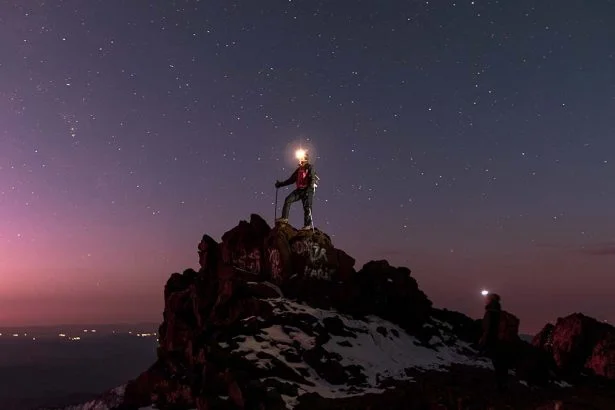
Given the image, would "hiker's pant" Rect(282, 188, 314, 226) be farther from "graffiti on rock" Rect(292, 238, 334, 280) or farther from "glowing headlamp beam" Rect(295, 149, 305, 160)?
"glowing headlamp beam" Rect(295, 149, 305, 160)

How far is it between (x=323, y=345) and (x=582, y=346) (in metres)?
17.8

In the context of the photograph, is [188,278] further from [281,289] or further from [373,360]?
[373,360]

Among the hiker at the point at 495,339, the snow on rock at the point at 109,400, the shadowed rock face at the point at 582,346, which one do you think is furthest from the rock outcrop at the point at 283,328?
the snow on rock at the point at 109,400

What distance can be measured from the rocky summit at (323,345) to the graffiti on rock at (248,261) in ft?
0.30

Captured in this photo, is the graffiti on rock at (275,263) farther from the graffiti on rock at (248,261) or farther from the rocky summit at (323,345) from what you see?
the graffiti on rock at (248,261)

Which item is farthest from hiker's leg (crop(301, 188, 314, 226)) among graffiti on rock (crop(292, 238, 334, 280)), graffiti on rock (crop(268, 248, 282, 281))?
graffiti on rock (crop(268, 248, 282, 281))

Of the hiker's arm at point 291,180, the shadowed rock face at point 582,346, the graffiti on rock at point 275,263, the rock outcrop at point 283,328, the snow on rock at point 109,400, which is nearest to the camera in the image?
the rock outcrop at point 283,328

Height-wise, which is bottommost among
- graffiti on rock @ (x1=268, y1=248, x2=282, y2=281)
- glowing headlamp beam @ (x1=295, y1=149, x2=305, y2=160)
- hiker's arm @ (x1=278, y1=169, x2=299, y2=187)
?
graffiti on rock @ (x1=268, y1=248, x2=282, y2=281)

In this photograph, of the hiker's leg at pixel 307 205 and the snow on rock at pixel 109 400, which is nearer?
the snow on rock at pixel 109 400

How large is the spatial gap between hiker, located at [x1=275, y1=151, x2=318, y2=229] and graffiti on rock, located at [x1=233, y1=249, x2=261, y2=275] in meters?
5.08

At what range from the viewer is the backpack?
3931cm

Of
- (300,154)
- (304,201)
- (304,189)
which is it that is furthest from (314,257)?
(300,154)

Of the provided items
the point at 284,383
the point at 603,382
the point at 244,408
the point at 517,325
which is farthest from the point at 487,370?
the point at 244,408

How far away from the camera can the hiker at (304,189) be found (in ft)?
170
